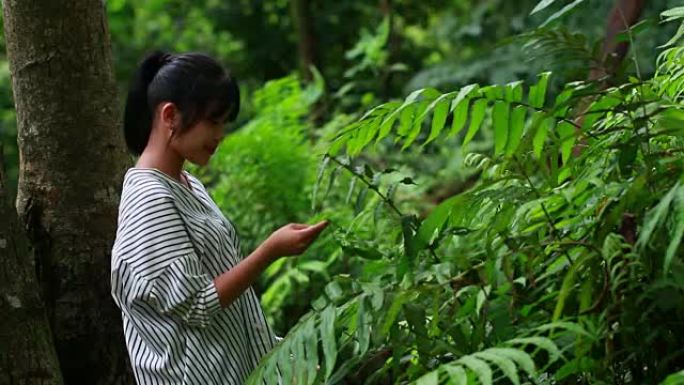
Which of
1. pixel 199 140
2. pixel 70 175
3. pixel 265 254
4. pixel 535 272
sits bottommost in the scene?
pixel 535 272

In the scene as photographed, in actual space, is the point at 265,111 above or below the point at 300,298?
above

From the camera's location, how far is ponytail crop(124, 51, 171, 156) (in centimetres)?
294

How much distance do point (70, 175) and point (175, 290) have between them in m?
0.88

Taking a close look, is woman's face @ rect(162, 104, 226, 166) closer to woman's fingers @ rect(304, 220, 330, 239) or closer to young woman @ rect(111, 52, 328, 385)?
young woman @ rect(111, 52, 328, 385)

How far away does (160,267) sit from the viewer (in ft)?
8.77

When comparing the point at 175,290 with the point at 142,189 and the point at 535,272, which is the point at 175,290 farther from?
the point at 535,272

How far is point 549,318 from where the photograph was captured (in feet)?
8.46

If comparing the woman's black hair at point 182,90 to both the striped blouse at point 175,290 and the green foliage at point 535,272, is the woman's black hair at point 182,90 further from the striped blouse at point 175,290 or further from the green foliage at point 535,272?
the green foliage at point 535,272

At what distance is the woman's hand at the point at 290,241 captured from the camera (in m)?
2.55

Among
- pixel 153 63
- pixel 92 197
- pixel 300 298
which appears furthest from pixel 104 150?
pixel 300 298

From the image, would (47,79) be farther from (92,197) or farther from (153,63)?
(153,63)

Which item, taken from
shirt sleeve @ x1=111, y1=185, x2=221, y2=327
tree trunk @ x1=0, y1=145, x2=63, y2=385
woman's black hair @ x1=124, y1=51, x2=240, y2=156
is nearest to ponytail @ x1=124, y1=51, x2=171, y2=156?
woman's black hair @ x1=124, y1=51, x2=240, y2=156

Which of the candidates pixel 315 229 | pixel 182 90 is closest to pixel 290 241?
pixel 315 229

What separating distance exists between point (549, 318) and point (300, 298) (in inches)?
136
